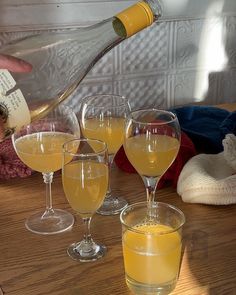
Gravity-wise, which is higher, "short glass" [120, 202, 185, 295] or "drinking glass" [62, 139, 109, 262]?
"drinking glass" [62, 139, 109, 262]

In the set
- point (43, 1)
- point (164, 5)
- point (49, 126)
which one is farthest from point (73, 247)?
point (164, 5)

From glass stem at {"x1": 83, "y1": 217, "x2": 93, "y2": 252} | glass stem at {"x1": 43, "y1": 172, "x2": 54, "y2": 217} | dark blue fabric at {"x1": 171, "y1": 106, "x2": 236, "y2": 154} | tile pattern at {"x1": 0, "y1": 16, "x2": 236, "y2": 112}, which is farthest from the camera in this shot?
tile pattern at {"x1": 0, "y1": 16, "x2": 236, "y2": 112}

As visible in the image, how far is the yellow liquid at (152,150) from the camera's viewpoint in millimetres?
795

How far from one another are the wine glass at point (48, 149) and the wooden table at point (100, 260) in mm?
19

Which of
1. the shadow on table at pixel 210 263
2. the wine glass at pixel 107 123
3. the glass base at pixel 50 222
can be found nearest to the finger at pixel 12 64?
the wine glass at pixel 107 123

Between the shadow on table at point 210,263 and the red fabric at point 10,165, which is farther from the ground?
the red fabric at point 10,165

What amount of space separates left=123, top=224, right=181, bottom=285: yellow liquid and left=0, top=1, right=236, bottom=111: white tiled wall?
824 mm

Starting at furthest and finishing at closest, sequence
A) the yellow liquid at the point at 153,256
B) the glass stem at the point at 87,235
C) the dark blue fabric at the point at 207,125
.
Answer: the dark blue fabric at the point at 207,125
the glass stem at the point at 87,235
the yellow liquid at the point at 153,256

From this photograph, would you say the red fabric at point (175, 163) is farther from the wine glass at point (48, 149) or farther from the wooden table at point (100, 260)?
the wine glass at point (48, 149)

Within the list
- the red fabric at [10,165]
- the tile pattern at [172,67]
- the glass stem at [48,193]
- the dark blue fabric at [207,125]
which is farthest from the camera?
the tile pattern at [172,67]

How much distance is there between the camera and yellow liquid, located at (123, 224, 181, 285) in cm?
67

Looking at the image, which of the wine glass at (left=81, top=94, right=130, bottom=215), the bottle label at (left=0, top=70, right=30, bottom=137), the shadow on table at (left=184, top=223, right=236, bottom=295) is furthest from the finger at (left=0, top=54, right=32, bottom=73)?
the shadow on table at (left=184, top=223, right=236, bottom=295)

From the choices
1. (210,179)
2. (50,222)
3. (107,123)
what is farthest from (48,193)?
(210,179)

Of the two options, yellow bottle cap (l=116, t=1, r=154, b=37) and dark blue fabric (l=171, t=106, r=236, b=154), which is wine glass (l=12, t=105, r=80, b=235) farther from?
dark blue fabric (l=171, t=106, r=236, b=154)
